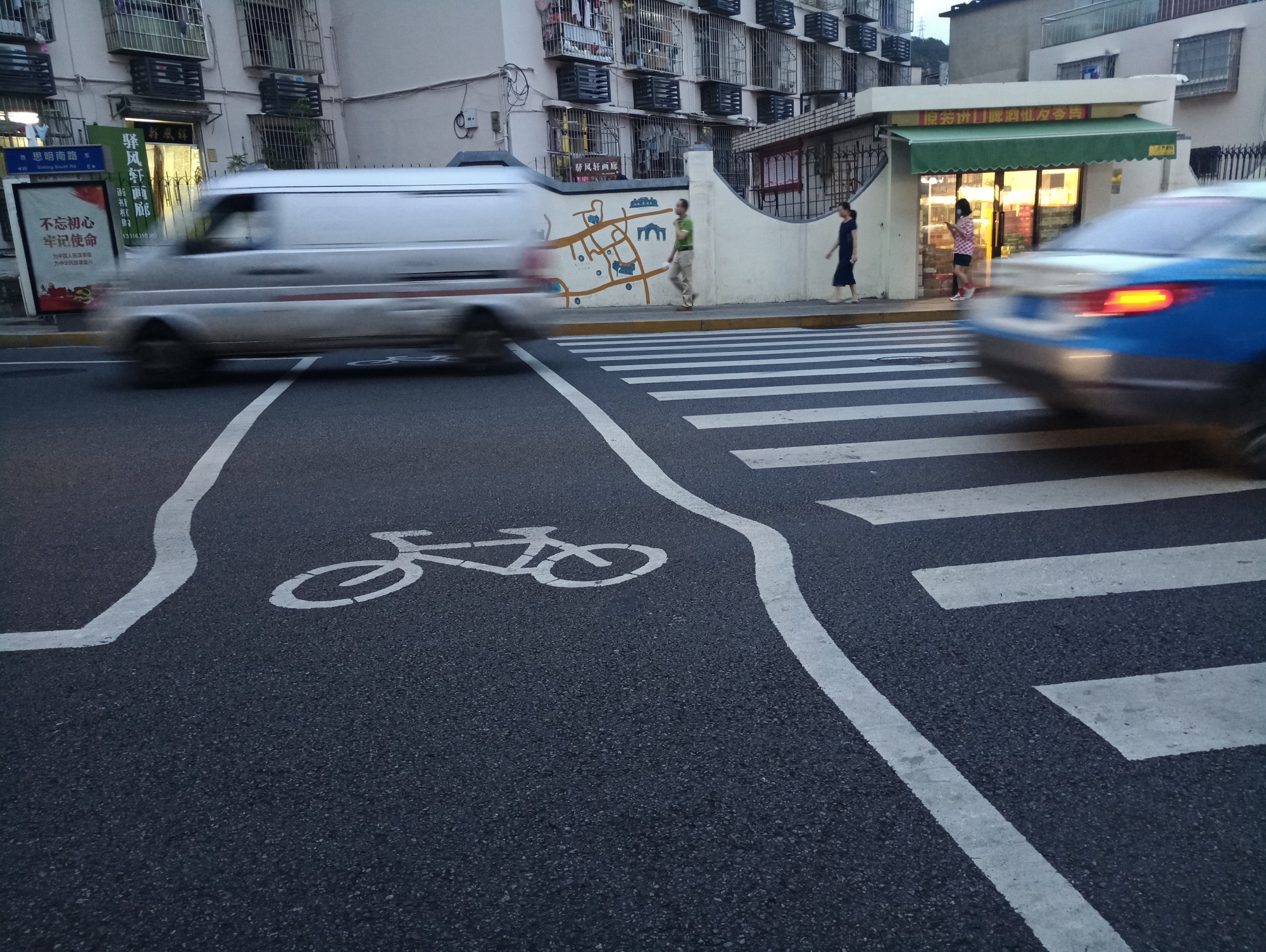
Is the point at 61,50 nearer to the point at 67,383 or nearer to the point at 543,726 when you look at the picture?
the point at 67,383

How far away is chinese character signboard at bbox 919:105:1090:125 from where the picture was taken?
1984cm

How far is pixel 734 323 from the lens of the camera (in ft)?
55.7

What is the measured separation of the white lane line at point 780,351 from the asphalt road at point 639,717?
5.79 metres

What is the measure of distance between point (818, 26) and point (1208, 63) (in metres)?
15.1

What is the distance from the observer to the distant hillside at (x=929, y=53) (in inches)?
2510

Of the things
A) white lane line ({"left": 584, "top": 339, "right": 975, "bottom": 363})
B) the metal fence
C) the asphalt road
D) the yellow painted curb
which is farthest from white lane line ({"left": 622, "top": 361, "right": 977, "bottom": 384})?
the metal fence

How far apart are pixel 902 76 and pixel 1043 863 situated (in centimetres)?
5304

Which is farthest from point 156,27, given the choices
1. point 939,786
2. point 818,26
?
point 939,786

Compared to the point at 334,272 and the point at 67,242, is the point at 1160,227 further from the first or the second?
the point at 67,242

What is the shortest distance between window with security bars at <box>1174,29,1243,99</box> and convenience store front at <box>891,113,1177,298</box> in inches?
592

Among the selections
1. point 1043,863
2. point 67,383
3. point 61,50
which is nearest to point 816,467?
point 1043,863

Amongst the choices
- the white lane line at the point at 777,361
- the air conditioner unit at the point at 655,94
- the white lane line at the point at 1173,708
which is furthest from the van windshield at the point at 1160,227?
the air conditioner unit at the point at 655,94

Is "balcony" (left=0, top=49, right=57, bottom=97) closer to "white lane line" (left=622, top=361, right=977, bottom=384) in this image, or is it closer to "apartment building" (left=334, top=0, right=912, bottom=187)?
"apartment building" (left=334, top=0, right=912, bottom=187)

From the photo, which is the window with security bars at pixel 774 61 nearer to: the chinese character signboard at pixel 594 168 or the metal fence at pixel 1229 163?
the chinese character signboard at pixel 594 168
